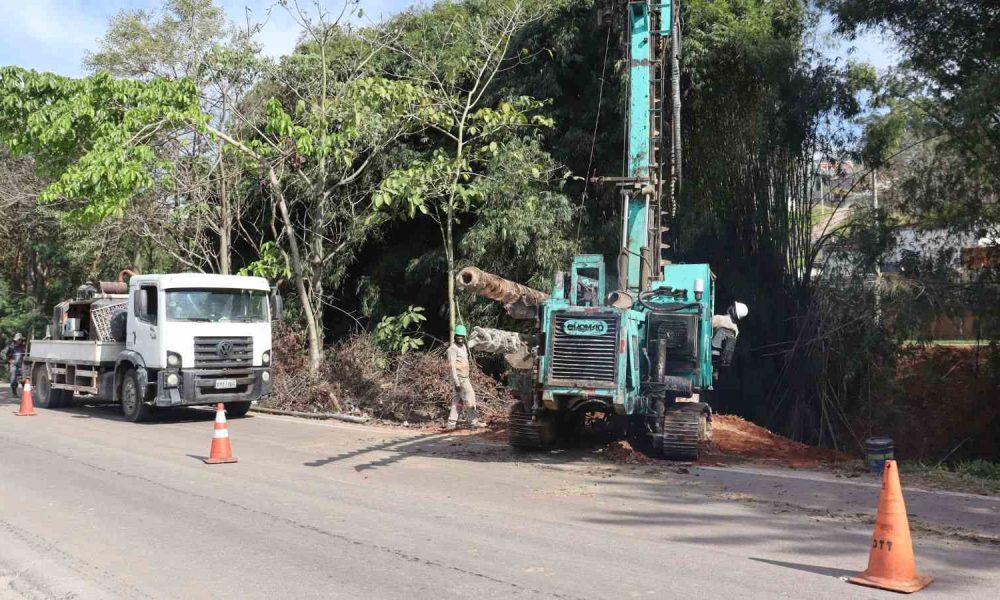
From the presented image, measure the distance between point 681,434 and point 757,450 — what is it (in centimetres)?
273

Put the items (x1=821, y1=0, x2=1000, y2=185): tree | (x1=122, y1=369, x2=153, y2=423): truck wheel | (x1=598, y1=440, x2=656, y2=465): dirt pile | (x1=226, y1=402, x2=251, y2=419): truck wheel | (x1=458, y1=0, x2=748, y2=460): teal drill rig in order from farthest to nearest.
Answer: (x1=226, y1=402, x2=251, y2=419): truck wheel, (x1=122, y1=369, x2=153, y2=423): truck wheel, (x1=821, y1=0, x2=1000, y2=185): tree, (x1=598, y1=440, x2=656, y2=465): dirt pile, (x1=458, y1=0, x2=748, y2=460): teal drill rig

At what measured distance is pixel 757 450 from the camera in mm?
13539

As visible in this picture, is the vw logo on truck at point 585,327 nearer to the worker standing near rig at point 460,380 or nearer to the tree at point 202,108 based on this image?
the worker standing near rig at point 460,380

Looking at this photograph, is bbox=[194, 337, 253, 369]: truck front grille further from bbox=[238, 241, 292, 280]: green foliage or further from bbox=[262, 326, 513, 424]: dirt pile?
bbox=[238, 241, 292, 280]: green foliage

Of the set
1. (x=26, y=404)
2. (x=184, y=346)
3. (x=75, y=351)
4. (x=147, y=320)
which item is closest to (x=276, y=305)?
(x=184, y=346)

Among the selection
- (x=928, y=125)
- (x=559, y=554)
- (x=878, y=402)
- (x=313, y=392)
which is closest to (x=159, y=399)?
(x=313, y=392)

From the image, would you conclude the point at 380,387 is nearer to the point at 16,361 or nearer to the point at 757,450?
the point at 757,450

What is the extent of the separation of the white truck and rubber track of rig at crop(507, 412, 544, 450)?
22.1 ft

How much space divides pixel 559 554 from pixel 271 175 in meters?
14.8

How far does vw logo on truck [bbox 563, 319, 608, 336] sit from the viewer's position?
427 inches

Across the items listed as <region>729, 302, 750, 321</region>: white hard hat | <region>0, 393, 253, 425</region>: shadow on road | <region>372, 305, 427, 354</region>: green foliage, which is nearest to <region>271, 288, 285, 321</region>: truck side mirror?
<region>0, 393, 253, 425</region>: shadow on road

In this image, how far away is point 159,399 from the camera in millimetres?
15602

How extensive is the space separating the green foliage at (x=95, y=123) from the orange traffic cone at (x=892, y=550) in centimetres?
1497

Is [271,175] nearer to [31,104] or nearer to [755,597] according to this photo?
[31,104]
